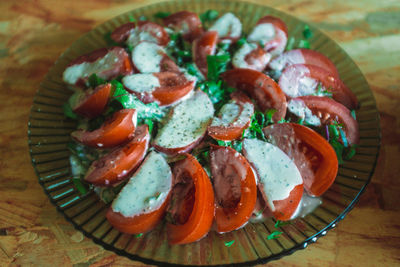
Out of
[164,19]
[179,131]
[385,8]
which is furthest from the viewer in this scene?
[385,8]

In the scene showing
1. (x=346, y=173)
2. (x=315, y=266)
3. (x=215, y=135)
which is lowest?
(x=315, y=266)

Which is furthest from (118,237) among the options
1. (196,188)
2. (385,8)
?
(385,8)

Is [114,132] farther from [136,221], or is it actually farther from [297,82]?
[297,82]

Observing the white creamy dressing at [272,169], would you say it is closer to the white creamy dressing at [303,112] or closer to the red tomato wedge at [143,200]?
the white creamy dressing at [303,112]

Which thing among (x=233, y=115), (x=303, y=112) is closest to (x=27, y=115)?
(x=233, y=115)

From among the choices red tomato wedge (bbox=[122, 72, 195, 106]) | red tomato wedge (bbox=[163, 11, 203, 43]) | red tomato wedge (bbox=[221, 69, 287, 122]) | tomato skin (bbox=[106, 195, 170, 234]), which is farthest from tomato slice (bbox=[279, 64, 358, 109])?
tomato skin (bbox=[106, 195, 170, 234])

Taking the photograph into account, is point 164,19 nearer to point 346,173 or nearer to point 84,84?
point 84,84

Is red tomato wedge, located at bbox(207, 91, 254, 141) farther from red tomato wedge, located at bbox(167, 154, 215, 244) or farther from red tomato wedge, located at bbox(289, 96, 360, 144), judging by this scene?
red tomato wedge, located at bbox(289, 96, 360, 144)
